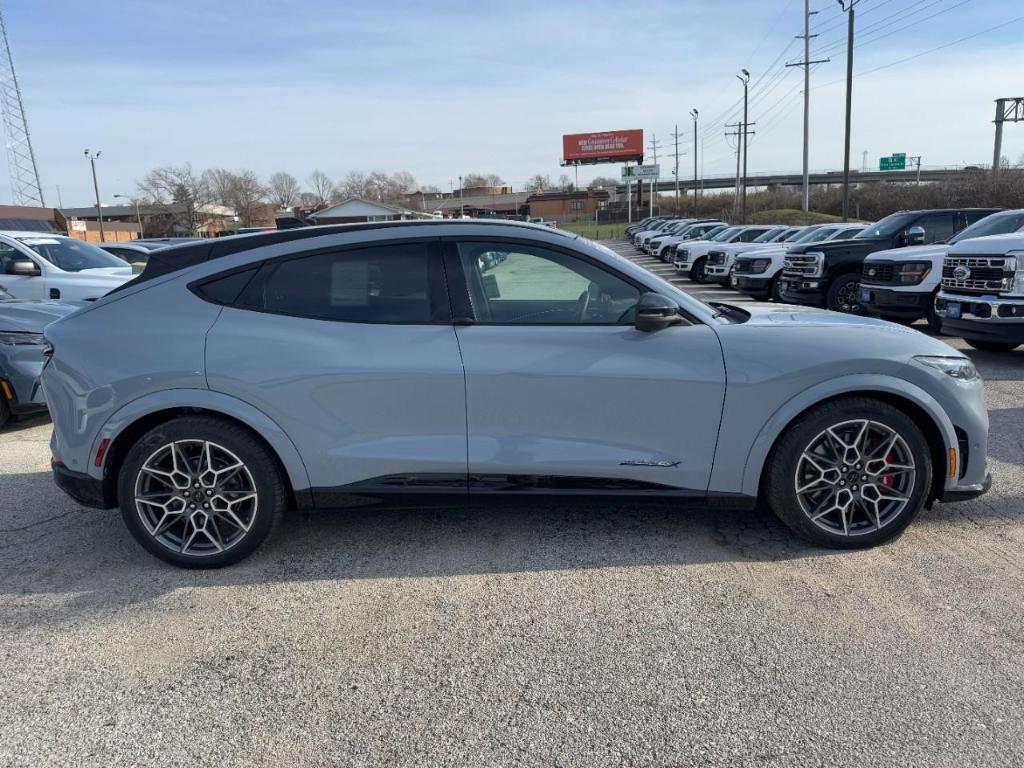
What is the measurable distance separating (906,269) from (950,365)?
777 centimetres

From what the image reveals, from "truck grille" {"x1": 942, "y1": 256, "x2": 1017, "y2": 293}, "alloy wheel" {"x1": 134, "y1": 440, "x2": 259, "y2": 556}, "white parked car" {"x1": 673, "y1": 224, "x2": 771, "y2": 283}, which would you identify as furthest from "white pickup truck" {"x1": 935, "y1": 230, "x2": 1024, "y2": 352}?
"white parked car" {"x1": 673, "y1": 224, "x2": 771, "y2": 283}

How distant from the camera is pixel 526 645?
9.91 feet

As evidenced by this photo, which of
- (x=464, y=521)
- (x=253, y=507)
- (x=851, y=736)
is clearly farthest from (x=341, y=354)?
(x=851, y=736)

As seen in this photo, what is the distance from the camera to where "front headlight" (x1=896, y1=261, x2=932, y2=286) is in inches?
407

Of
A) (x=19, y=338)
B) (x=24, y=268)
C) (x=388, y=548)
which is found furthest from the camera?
(x=24, y=268)

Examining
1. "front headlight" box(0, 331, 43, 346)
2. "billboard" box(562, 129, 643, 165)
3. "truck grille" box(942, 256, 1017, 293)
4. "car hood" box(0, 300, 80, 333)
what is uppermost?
"billboard" box(562, 129, 643, 165)

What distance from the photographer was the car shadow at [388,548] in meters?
3.65

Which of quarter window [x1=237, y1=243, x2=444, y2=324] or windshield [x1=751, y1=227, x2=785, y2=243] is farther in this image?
windshield [x1=751, y1=227, x2=785, y2=243]

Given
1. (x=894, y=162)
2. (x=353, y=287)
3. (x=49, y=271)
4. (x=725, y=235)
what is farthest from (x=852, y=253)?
(x=894, y=162)

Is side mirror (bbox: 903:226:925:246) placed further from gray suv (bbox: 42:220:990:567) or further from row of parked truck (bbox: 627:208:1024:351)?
gray suv (bbox: 42:220:990:567)

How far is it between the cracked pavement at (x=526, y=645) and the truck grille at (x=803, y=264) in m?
9.28

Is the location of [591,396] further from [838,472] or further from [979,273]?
[979,273]

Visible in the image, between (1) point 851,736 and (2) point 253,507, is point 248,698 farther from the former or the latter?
(1) point 851,736

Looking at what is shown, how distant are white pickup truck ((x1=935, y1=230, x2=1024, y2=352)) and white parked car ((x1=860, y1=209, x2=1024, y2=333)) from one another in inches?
51.5
